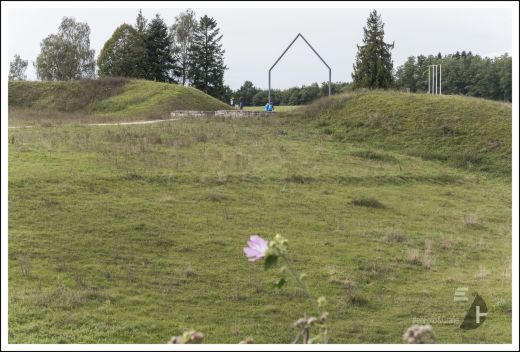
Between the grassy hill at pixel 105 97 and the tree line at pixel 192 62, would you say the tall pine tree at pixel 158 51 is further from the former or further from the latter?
the grassy hill at pixel 105 97

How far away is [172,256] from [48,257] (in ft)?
7.98

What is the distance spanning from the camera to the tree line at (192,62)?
5194 centimetres

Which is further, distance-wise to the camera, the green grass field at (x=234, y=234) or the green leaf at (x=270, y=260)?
the green grass field at (x=234, y=234)

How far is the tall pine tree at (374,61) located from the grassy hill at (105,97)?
12.3 metres

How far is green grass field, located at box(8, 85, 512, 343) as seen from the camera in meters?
9.95

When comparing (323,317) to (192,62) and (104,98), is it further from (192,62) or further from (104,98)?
(192,62)

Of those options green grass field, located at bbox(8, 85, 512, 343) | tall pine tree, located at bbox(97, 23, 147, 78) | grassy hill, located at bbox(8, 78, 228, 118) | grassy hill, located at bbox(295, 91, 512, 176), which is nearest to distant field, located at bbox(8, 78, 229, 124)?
grassy hill, located at bbox(8, 78, 228, 118)

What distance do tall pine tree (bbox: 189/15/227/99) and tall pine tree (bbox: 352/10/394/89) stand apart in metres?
14.3

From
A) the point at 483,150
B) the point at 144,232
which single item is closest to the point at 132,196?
the point at 144,232

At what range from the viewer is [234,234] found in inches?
560

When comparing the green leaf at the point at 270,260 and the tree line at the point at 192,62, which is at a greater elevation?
the tree line at the point at 192,62

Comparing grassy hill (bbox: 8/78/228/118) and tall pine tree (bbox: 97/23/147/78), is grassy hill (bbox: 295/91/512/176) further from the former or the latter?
tall pine tree (bbox: 97/23/147/78)

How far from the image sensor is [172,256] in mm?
12672

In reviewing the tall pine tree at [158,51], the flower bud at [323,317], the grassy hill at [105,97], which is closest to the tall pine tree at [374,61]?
the grassy hill at [105,97]
